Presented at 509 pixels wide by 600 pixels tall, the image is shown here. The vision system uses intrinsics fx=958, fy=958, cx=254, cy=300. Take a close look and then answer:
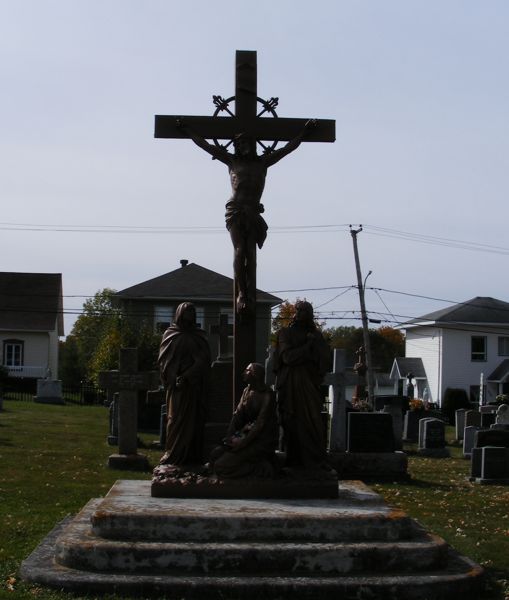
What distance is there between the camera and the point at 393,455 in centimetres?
1709

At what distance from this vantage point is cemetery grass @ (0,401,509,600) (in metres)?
9.40

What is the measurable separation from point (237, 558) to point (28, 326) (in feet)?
147

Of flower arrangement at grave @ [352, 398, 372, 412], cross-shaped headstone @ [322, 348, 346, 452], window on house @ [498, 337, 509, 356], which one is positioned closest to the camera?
cross-shaped headstone @ [322, 348, 346, 452]

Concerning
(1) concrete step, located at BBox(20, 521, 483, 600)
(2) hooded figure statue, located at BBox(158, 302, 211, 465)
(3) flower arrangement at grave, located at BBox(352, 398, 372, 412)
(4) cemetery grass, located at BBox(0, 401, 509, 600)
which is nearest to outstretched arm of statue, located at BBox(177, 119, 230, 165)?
(2) hooded figure statue, located at BBox(158, 302, 211, 465)

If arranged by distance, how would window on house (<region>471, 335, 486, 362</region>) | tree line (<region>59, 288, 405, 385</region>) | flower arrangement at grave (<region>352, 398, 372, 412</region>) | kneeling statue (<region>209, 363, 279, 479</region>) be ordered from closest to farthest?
1. kneeling statue (<region>209, 363, 279, 479</region>)
2. flower arrangement at grave (<region>352, 398, 372, 412</region>)
3. window on house (<region>471, 335, 486, 362</region>)
4. tree line (<region>59, 288, 405, 385</region>)

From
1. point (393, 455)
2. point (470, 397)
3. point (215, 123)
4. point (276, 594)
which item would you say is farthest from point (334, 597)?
point (470, 397)

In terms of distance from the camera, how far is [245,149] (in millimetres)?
10328

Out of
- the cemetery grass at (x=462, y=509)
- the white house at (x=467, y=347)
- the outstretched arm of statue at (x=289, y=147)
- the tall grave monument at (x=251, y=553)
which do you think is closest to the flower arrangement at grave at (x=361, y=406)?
the cemetery grass at (x=462, y=509)

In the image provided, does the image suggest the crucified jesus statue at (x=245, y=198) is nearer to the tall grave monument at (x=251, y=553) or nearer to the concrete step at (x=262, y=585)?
the tall grave monument at (x=251, y=553)

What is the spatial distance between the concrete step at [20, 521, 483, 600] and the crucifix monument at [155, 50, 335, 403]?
287cm

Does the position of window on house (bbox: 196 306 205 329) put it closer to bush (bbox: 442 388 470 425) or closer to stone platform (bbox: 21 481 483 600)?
bush (bbox: 442 388 470 425)

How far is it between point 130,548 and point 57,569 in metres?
0.65

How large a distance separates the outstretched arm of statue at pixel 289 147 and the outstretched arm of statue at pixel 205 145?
0.46 meters

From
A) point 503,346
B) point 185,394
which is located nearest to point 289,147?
point 185,394
